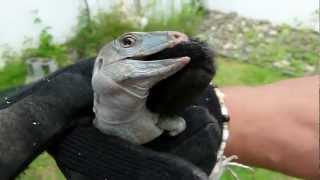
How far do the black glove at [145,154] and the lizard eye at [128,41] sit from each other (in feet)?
0.54

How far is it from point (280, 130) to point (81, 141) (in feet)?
1.66

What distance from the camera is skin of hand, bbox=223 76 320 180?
4.09 ft

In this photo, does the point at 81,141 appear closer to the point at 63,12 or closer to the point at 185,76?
the point at 185,76

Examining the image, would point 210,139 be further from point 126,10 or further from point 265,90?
point 126,10

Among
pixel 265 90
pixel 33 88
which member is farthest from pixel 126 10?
pixel 33 88

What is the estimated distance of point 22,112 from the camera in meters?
0.96

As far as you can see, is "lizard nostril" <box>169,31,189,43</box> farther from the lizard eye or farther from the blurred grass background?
the blurred grass background

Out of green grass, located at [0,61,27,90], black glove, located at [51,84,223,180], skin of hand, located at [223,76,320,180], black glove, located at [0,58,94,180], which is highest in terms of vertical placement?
black glove, located at [0,58,94,180]

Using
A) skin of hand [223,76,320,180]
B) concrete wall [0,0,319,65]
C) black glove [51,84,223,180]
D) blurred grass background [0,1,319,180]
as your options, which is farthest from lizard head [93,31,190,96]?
concrete wall [0,0,319,65]

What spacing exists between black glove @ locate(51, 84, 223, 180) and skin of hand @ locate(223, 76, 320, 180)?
255 mm

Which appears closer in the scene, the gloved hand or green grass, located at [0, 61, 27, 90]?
the gloved hand

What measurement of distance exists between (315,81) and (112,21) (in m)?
2.67

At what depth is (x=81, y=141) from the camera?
972mm

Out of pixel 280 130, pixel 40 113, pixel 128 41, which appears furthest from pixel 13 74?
pixel 128 41
